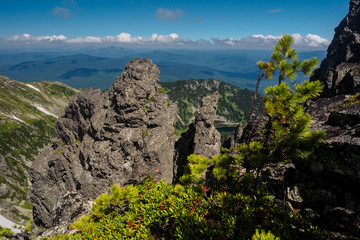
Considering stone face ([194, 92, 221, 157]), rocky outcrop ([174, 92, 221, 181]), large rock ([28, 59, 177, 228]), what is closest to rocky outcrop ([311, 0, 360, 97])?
stone face ([194, 92, 221, 157])

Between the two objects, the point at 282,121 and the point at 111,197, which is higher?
the point at 282,121

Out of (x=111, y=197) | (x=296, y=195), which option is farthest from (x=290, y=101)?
(x=111, y=197)

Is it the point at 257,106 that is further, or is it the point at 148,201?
the point at 148,201

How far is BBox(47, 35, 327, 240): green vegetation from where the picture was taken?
24.8 ft

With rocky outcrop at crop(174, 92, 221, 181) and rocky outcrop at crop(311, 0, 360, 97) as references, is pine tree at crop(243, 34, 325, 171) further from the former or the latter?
rocky outcrop at crop(174, 92, 221, 181)

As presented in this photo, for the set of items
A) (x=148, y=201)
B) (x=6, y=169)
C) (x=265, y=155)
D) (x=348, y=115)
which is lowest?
(x=6, y=169)

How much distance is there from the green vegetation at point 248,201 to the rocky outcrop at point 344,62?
814 inches

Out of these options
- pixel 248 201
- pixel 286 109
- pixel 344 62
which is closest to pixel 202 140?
pixel 248 201

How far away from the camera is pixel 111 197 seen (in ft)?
49.6

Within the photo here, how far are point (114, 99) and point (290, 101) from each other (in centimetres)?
5046

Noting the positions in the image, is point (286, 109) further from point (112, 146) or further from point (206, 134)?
point (112, 146)

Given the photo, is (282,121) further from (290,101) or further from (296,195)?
(296,195)

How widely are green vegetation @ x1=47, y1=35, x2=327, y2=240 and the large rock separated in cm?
1974

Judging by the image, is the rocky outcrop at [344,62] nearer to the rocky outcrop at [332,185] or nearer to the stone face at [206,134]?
the rocky outcrop at [332,185]
